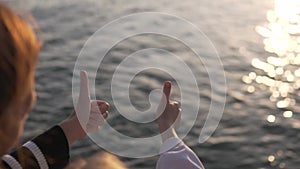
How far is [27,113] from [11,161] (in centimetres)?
56

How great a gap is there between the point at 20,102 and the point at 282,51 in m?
10.6

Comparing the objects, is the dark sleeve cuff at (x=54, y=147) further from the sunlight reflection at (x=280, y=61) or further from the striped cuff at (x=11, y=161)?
the sunlight reflection at (x=280, y=61)

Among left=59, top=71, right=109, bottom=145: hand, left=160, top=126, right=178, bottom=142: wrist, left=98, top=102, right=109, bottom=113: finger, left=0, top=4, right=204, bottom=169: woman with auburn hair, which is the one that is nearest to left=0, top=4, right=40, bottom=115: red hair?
left=0, top=4, right=204, bottom=169: woman with auburn hair

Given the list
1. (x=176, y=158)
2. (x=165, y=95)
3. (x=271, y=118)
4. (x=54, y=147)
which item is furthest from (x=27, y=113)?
(x=271, y=118)

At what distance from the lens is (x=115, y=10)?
1359cm

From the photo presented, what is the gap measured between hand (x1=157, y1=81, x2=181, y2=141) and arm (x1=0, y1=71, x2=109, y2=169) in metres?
0.41

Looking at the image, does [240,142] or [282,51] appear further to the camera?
[282,51]

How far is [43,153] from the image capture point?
211 cm

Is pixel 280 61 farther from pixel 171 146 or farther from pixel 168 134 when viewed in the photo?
pixel 171 146

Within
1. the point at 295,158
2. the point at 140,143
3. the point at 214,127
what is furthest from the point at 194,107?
the point at 295,158

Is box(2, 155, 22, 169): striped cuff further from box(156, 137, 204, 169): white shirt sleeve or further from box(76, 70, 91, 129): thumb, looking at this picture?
box(156, 137, 204, 169): white shirt sleeve

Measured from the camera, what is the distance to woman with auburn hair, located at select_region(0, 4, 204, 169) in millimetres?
1241

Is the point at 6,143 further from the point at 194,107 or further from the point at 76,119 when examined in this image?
the point at 194,107

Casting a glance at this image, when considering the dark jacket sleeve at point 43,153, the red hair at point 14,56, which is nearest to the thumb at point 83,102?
the dark jacket sleeve at point 43,153
